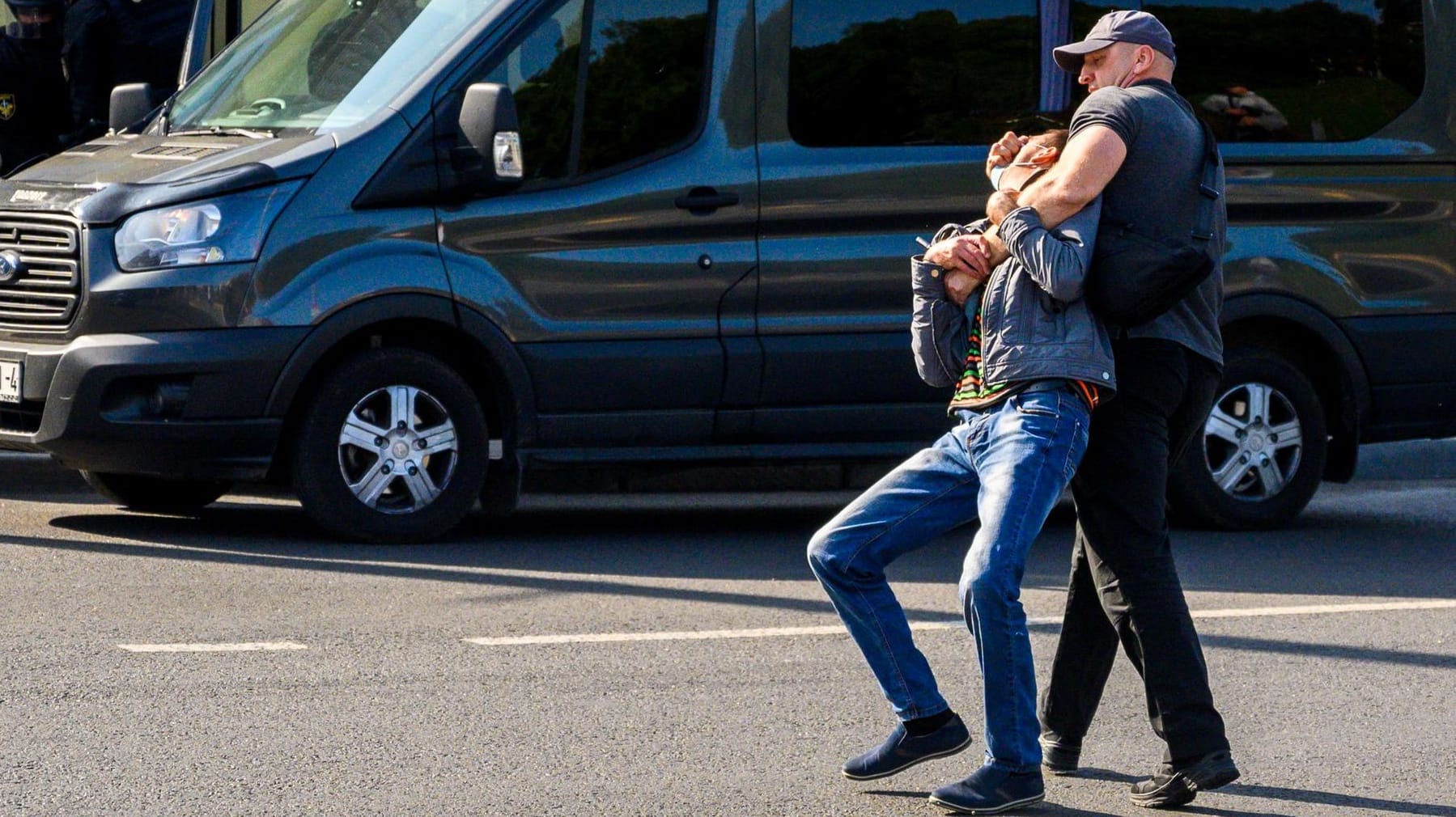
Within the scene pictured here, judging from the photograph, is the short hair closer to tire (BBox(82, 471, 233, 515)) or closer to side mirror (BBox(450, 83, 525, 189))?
side mirror (BBox(450, 83, 525, 189))

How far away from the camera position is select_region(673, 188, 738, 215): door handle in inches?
306

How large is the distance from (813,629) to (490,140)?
219 centimetres

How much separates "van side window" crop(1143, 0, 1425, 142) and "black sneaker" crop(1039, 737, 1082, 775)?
4067 millimetres

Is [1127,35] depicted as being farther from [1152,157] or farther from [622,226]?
[622,226]

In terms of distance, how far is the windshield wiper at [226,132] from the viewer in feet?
25.6

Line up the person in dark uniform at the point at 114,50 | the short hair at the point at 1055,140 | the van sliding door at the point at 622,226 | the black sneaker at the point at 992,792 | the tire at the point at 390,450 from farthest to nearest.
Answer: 1. the person in dark uniform at the point at 114,50
2. the van sliding door at the point at 622,226
3. the tire at the point at 390,450
4. the short hair at the point at 1055,140
5. the black sneaker at the point at 992,792

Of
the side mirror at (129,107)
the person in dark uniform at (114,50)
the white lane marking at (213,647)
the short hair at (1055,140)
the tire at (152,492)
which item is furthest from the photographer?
the person in dark uniform at (114,50)

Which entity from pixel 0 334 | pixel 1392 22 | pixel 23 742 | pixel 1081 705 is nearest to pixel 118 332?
pixel 0 334

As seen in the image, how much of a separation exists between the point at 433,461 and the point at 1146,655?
143 inches

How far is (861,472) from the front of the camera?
32.9ft

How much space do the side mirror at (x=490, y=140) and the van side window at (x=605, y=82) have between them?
12 cm

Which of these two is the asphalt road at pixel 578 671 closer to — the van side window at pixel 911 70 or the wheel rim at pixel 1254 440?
the wheel rim at pixel 1254 440

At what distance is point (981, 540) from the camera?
437 centimetres

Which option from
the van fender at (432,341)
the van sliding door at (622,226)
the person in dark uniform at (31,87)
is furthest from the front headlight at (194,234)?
the person in dark uniform at (31,87)
